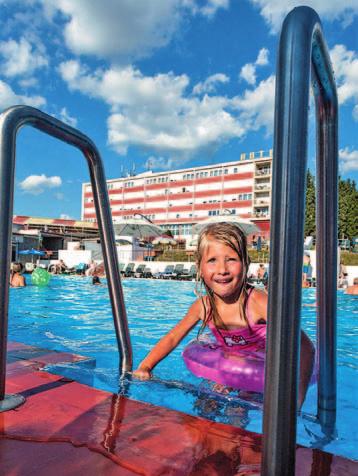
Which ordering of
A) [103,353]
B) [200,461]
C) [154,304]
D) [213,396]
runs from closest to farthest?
[200,461]
[213,396]
[103,353]
[154,304]

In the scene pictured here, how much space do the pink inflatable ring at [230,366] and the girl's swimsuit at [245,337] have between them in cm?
5

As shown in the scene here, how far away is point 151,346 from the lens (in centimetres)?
567

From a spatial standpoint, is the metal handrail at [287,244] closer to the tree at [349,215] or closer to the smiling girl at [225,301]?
the smiling girl at [225,301]

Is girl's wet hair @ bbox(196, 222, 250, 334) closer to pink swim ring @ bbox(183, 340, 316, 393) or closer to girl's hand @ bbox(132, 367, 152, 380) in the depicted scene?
pink swim ring @ bbox(183, 340, 316, 393)

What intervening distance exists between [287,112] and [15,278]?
1337cm

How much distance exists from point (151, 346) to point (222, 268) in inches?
151

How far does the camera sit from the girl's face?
84.7 inches

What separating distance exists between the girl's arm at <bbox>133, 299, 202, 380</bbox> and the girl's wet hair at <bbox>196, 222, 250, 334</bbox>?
79mm

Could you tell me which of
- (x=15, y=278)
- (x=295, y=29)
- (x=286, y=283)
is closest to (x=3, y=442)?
(x=286, y=283)

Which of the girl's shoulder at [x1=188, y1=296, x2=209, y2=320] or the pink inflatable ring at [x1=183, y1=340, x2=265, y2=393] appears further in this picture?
the girl's shoulder at [x1=188, y1=296, x2=209, y2=320]

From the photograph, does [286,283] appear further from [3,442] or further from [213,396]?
[213,396]

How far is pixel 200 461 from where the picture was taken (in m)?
1.06

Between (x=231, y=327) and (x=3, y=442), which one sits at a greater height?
(x=231, y=327)

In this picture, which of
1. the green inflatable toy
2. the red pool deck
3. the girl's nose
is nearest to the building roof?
the green inflatable toy
